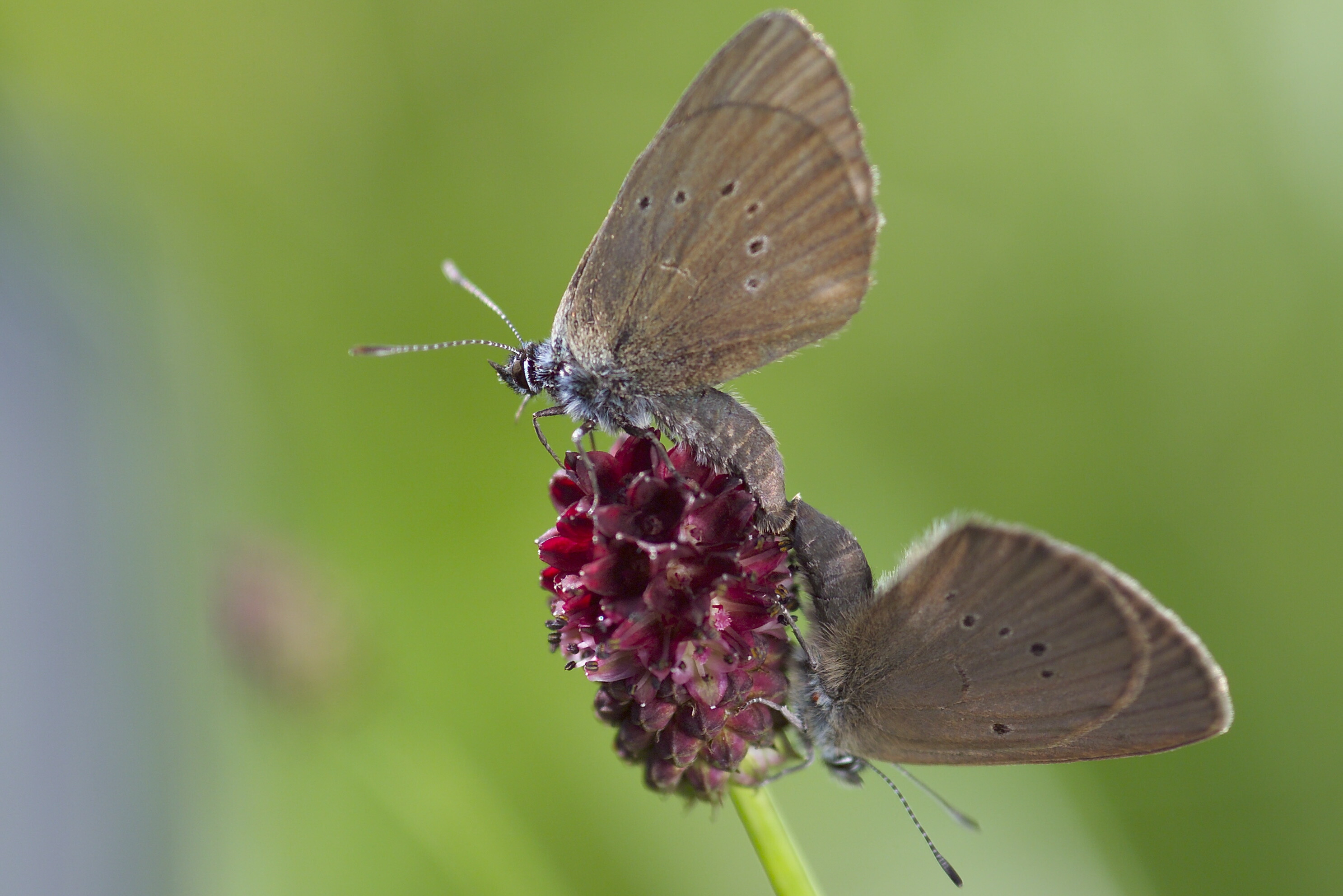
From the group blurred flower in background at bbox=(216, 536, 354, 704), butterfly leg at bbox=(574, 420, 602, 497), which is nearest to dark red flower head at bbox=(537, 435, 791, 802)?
butterfly leg at bbox=(574, 420, 602, 497)

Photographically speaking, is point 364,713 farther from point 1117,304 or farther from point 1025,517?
point 1117,304

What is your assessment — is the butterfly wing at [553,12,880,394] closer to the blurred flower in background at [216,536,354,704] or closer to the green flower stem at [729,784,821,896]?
the green flower stem at [729,784,821,896]

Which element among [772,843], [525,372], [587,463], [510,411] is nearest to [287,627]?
[510,411]

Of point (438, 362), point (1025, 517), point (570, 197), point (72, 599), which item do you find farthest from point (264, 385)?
point (1025, 517)

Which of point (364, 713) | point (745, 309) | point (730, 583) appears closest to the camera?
point (730, 583)

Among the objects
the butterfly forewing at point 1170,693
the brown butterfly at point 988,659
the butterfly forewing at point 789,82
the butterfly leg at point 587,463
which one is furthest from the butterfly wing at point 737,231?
the butterfly forewing at point 1170,693

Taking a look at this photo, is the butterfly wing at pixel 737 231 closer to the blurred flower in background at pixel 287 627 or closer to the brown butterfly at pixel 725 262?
the brown butterfly at pixel 725 262
